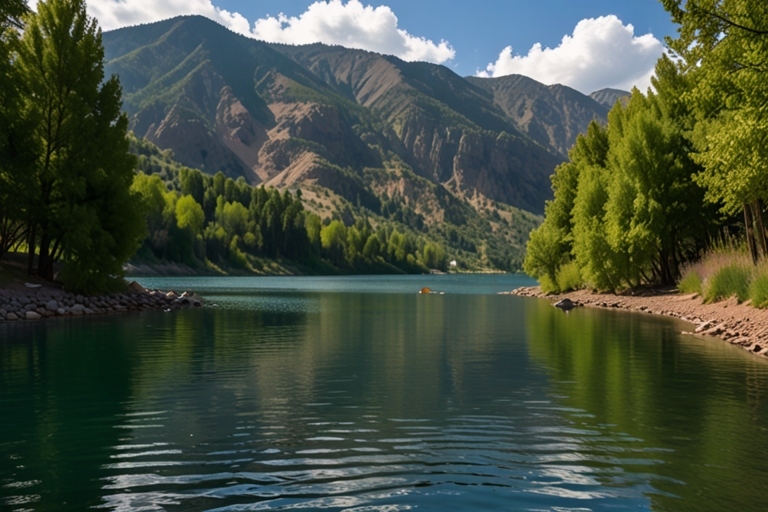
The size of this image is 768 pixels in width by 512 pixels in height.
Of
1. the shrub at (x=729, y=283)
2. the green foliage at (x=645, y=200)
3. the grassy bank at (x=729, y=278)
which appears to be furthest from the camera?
the green foliage at (x=645, y=200)

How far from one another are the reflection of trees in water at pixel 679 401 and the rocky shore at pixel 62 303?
98.9ft

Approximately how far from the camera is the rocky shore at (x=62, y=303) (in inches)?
1547

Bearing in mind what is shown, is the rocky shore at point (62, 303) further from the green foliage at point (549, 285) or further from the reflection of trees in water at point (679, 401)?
the green foliage at point (549, 285)

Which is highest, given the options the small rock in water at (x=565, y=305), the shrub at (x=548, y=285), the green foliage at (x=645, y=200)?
the green foliage at (x=645, y=200)

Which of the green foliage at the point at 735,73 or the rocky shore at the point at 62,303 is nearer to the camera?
the green foliage at the point at 735,73

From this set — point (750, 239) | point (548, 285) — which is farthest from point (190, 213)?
point (750, 239)

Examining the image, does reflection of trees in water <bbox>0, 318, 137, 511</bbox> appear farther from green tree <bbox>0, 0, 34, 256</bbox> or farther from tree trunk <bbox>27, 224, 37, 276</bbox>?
tree trunk <bbox>27, 224, 37, 276</bbox>

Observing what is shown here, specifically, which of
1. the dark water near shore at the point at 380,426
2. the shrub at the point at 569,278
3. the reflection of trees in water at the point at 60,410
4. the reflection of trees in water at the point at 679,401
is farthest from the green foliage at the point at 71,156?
the shrub at the point at 569,278

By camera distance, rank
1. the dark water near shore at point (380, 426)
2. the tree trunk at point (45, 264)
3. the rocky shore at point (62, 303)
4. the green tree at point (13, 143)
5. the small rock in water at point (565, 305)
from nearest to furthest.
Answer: the dark water near shore at point (380, 426)
the green tree at point (13, 143)
the rocky shore at point (62, 303)
the tree trunk at point (45, 264)
the small rock in water at point (565, 305)

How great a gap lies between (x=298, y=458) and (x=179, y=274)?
146m

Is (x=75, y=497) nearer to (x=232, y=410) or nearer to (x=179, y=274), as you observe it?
(x=232, y=410)

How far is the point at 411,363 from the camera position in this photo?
23.2 metres

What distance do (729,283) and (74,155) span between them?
44.4 metres

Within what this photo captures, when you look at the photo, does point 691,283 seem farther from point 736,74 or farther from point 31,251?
point 31,251
